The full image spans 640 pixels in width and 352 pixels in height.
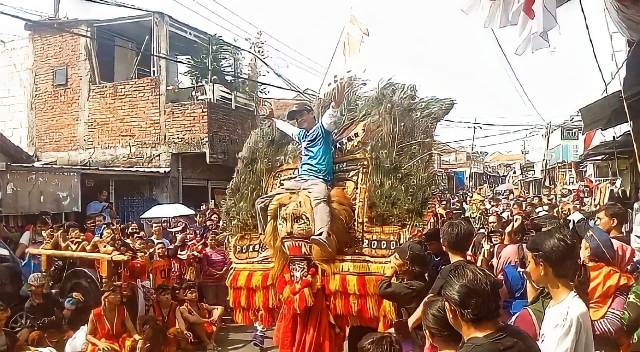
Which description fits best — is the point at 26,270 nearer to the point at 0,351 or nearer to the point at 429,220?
the point at 0,351

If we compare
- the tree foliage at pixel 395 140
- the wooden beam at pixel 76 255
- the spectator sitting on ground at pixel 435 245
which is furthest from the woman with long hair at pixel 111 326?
the spectator sitting on ground at pixel 435 245

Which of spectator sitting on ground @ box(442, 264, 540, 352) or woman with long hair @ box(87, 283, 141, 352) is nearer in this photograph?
spectator sitting on ground @ box(442, 264, 540, 352)

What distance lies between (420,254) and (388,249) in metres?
0.40

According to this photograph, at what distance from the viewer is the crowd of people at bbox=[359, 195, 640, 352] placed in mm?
1618

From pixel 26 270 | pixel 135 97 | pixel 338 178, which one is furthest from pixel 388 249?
pixel 26 270

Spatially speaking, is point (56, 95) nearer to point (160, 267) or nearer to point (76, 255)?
point (76, 255)

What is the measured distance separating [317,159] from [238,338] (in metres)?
1.20

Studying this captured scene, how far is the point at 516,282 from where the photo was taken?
2834mm

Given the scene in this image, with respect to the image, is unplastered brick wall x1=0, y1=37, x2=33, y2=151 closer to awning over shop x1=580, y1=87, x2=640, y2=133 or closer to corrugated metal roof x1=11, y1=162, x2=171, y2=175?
corrugated metal roof x1=11, y1=162, x2=171, y2=175

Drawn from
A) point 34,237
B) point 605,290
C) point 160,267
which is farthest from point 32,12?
point 605,290

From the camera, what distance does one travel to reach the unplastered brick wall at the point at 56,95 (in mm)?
3463

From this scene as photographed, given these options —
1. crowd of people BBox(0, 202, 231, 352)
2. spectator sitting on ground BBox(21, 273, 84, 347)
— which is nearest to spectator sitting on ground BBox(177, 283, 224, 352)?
crowd of people BBox(0, 202, 231, 352)

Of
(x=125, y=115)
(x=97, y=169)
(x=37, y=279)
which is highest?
(x=125, y=115)

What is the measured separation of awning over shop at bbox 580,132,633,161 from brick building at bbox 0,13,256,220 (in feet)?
5.69
